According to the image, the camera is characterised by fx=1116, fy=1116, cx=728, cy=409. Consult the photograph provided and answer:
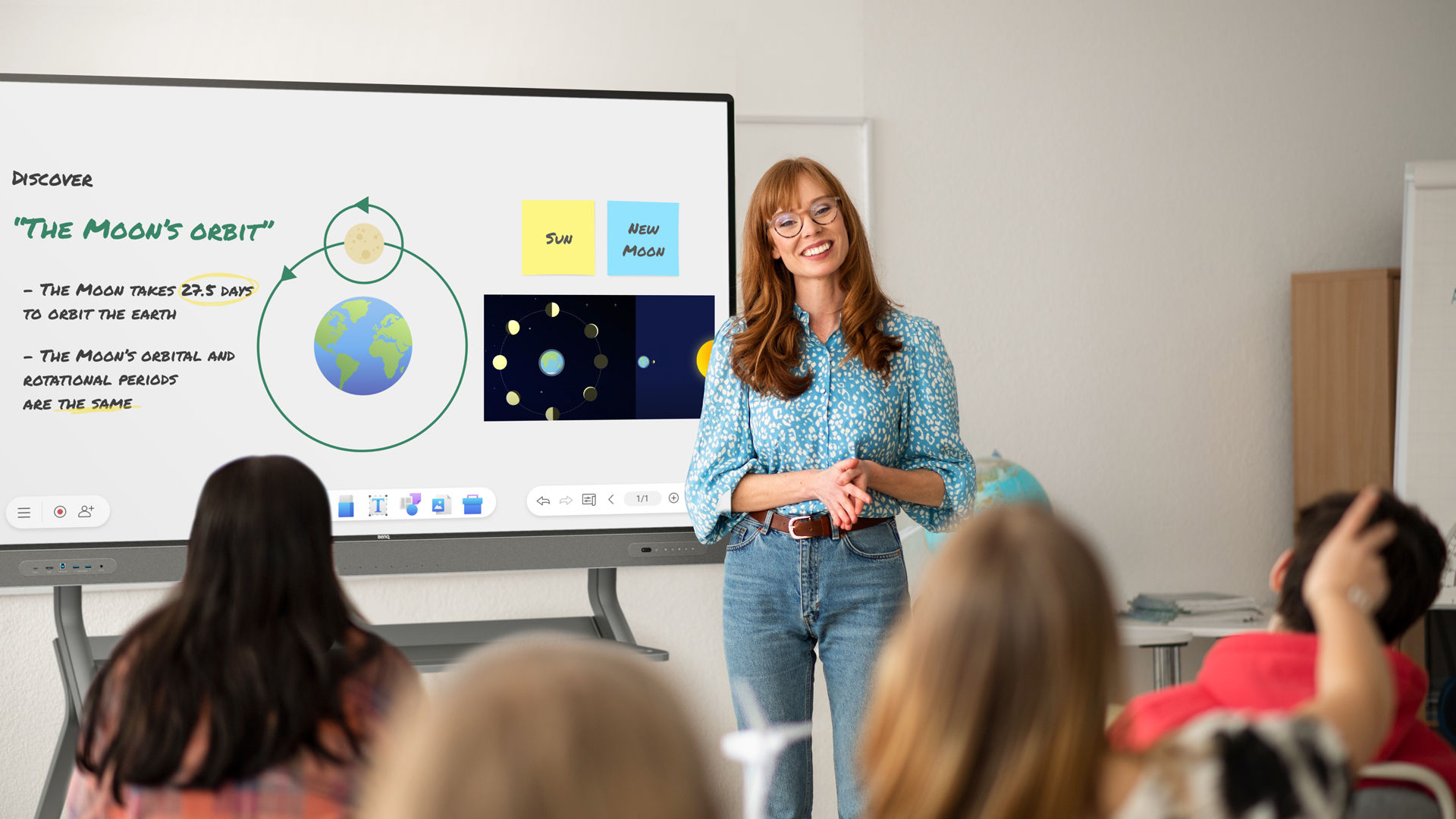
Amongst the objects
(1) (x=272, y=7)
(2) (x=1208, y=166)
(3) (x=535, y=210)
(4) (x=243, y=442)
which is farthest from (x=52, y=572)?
(2) (x=1208, y=166)

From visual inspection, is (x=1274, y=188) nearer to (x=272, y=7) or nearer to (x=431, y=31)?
(x=431, y=31)

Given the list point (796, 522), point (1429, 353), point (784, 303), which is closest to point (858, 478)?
point (796, 522)

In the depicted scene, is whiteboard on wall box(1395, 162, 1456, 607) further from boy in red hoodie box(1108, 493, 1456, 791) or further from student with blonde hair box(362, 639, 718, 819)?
student with blonde hair box(362, 639, 718, 819)

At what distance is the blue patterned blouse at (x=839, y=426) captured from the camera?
1915 mm

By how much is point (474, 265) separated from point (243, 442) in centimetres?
63

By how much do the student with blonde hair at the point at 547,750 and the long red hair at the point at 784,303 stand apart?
1.34 metres

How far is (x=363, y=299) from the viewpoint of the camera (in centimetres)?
248

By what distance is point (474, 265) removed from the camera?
2.53 metres

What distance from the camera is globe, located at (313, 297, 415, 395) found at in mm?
2463

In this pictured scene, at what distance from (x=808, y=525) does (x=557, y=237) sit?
1.06 metres

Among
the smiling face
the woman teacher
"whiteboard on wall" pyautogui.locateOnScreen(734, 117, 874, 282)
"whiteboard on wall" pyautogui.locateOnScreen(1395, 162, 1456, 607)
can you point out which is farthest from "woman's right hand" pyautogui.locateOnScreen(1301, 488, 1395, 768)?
"whiteboard on wall" pyautogui.locateOnScreen(1395, 162, 1456, 607)

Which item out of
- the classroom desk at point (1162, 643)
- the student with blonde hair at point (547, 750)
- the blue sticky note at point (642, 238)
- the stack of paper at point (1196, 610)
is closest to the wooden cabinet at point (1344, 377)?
the stack of paper at point (1196, 610)

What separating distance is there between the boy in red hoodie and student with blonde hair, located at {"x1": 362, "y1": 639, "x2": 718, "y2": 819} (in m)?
0.68

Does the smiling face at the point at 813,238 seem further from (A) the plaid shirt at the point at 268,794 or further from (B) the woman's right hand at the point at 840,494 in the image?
(A) the plaid shirt at the point at 268,794
